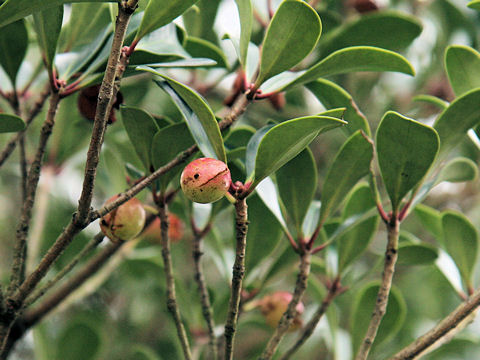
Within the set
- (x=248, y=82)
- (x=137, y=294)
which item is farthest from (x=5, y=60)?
(x=137, y=294)

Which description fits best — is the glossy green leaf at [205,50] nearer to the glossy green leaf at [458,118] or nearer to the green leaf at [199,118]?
the green leaf at [199,118]

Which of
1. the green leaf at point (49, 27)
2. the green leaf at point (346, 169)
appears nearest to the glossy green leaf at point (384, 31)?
the green leaf at point (346, 169)

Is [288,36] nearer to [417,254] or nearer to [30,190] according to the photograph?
[30,190]

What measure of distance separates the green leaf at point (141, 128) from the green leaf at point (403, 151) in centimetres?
35

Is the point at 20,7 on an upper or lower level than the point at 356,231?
upper

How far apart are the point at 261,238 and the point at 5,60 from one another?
581 mm

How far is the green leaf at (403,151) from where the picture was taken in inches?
30.7

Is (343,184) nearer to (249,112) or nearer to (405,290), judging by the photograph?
(249,112)

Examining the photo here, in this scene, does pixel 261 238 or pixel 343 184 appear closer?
pixel 343 184

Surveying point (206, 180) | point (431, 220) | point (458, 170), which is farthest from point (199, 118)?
point (431, 220)

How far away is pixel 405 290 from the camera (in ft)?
7.12

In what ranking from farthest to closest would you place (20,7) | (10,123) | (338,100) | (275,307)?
1. (275,307)
2. (338,100)
3. (10,123)
4. (20,7)

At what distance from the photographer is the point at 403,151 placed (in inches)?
32.1

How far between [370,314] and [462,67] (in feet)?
1.78
